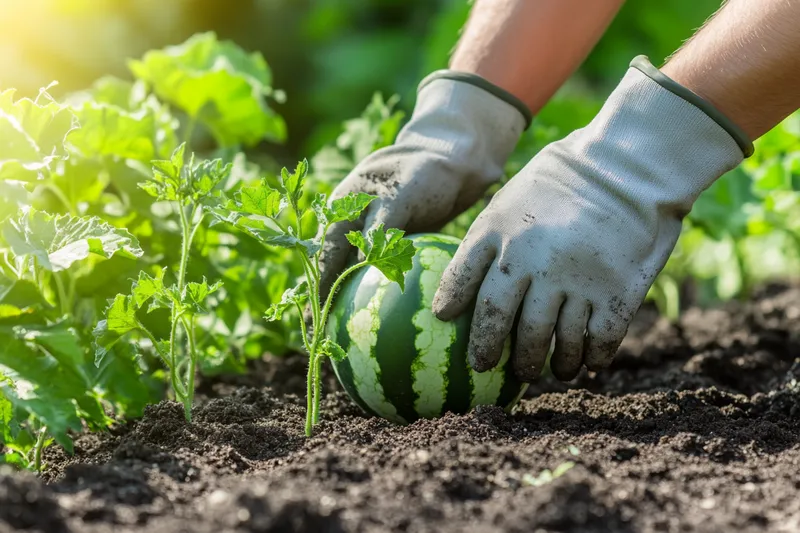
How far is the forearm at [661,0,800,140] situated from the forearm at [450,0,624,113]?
62 centimetres

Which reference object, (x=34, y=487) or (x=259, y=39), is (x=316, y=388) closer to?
(x=34, y=487)

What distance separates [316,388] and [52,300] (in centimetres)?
89

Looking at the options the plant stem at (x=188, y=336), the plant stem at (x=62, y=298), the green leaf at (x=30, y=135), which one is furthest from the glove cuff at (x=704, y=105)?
the plant stem at (x=62, y=298)

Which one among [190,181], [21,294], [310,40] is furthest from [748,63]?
[310,40]

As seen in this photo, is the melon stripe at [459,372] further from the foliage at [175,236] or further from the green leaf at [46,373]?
the green leaf at [46,373]

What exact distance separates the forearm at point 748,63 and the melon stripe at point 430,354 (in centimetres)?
85

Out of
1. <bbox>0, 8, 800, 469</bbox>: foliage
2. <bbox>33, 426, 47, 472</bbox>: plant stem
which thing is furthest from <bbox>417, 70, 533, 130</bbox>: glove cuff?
<bbox>33, 426, 47, 472</bbox>: plant stem

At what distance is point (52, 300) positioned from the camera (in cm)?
265

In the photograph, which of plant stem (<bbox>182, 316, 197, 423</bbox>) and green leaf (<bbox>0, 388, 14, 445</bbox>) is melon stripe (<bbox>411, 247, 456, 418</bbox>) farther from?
green leaf (<bbox>0, 388, 14, 445</bbox>)

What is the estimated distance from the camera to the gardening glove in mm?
2299

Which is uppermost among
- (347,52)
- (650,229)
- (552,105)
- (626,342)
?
(347,52)

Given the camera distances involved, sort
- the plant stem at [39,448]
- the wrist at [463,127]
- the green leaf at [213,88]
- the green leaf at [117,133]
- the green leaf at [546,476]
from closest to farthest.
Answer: the green leaf at [546,476] < the plant stem at [39,448] < the green leaf at [117,133] < the wrist at [463,127] < the green leaf at [213,88]

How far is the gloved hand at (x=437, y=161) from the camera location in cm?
268

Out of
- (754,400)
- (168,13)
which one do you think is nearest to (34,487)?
(754,400)
